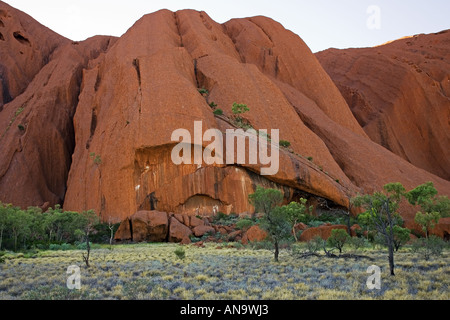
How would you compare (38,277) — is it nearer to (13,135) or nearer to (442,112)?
(13,135)

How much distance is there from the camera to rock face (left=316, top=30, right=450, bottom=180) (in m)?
67.4

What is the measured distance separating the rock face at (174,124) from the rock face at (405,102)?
1098 centimetres

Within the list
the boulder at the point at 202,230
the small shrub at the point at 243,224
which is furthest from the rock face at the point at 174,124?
the small shrub at the point at 243,224

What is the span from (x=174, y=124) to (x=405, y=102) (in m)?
50.1

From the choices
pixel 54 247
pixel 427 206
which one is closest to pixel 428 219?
pixel 427 206

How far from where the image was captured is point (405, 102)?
70.4 m

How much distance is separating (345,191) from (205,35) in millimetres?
37501

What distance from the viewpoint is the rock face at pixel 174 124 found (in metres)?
41.2

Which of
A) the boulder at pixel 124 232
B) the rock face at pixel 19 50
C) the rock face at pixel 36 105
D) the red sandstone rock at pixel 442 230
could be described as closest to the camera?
the red sandstone rock at pixel 442 230

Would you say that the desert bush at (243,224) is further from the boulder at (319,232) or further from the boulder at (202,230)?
A: the boulder at (319,232)

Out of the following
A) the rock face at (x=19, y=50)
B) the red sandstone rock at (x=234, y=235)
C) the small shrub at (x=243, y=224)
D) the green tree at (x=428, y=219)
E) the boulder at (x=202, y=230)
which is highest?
the rock face at (x=19, y=50)

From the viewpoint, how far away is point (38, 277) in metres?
14.5
